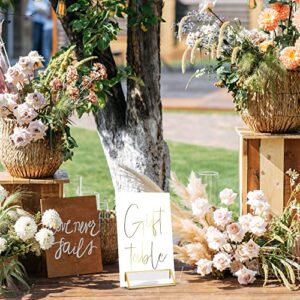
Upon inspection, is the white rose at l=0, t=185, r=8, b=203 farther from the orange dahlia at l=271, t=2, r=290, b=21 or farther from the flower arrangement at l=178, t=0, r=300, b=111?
the orange dahlia at l=271, t=2, r=290, b=21

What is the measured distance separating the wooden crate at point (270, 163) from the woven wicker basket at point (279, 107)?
47mm

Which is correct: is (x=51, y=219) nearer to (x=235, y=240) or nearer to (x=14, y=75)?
(x=14, y=75)

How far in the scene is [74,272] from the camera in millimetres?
3264

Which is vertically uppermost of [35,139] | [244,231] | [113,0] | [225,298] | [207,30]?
[113,0]

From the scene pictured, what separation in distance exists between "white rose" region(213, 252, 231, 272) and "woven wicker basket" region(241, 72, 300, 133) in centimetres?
64

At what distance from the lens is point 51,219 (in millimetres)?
3127

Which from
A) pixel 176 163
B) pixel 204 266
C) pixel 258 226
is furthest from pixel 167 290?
pixel 176 163

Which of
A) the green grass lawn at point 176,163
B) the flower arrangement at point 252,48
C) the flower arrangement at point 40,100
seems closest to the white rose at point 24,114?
the flower arrangement at point 40,100

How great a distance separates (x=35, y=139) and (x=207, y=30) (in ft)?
2.72

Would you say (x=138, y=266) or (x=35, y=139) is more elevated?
(x=35, y=139)

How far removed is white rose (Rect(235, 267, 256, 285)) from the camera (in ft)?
10.2

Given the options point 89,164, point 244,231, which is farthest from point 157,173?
point 89,164

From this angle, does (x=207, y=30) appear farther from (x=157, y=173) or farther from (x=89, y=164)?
(x=89, y=164)

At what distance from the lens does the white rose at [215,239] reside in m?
3.09
